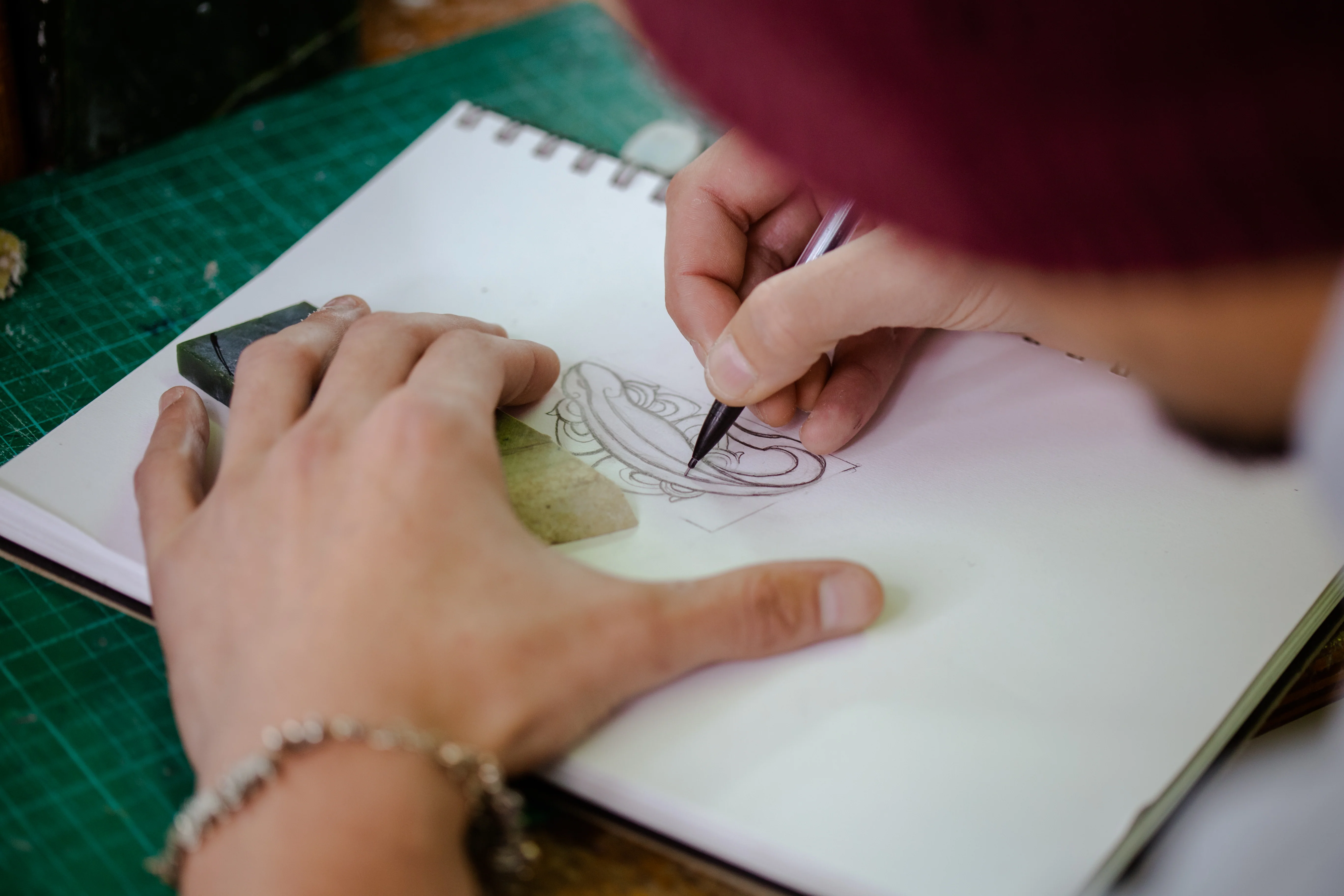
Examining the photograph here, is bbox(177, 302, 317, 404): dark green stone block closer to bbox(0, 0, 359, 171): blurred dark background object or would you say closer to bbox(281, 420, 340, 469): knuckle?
bbox(281, 420, 340, 469): knuckle

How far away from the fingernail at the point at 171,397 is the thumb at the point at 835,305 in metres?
0.40

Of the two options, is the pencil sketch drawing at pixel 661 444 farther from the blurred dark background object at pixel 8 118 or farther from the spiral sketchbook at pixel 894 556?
the blurred dark background object at pixel 8 118

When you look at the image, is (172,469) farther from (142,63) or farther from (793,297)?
(142,63)

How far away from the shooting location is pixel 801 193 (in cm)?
97

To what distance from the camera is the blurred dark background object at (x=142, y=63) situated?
101 cm

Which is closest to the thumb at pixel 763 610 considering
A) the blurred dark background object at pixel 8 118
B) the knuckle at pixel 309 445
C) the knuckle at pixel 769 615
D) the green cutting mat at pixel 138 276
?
the knuckle at pixel 769 615

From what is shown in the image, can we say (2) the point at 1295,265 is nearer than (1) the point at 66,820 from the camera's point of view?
Yes

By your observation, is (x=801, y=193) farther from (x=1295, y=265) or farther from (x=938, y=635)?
(x=1295, y=265)

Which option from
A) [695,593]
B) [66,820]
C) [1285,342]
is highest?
[1285,342]

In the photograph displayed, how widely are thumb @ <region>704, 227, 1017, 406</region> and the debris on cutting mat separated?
0.70m

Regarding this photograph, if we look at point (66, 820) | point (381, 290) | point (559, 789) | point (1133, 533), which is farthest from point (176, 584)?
point (1133, 533)

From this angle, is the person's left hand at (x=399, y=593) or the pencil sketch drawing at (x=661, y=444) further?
the pencil sketch drawing at (x=661, y=444)

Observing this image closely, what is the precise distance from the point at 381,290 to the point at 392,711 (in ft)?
1.63

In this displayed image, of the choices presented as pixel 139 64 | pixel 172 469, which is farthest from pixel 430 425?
pixel 139 64
